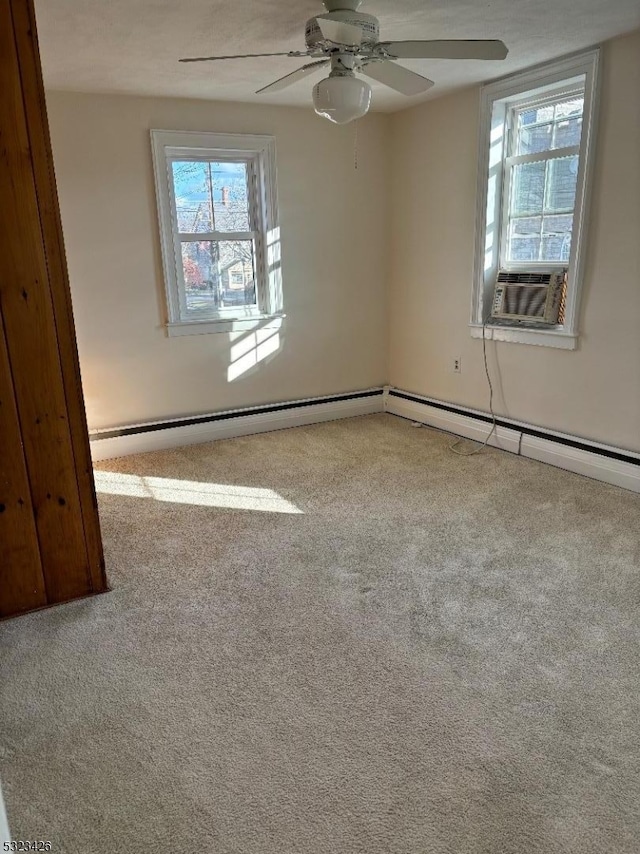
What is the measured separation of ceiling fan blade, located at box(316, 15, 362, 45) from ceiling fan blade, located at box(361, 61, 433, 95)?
304mm

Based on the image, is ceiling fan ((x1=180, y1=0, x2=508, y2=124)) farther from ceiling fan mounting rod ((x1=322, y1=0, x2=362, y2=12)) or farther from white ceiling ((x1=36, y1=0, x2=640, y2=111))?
white ceiling ((x1=36, y1=0, x2=640, y2=111))

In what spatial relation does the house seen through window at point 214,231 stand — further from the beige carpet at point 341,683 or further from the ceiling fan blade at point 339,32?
the ceiling fan blade at point 339,32

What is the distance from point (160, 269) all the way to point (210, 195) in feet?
2.23

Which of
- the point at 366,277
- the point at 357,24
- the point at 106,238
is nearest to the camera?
the point at 357,24

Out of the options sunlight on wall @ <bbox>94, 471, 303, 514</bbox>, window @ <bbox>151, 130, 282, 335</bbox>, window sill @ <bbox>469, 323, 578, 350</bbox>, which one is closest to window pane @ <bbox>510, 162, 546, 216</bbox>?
window sill @ <bbox>469, 323, 578, 350</bbox>

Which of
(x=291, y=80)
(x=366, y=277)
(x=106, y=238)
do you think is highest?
(x=291, y=80)

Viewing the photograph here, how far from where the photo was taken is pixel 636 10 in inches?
110

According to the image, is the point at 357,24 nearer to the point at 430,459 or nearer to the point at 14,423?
the point at 14,423

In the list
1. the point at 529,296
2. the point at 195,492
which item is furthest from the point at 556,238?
the point at 195,492

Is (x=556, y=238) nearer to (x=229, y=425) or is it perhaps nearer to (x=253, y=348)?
(x=253, y=348)

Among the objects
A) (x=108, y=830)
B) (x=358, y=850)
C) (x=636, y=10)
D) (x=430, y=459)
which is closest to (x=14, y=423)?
(x=108, y=830)

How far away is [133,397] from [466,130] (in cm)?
304

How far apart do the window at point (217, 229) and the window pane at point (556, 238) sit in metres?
1.95

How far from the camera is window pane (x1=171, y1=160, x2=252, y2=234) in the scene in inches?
171
